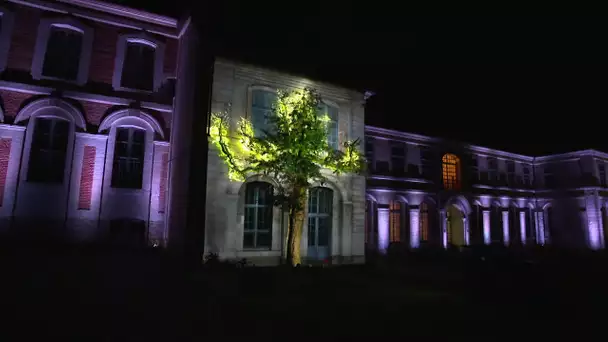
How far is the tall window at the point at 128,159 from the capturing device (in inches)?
602

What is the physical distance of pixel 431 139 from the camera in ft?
98.1

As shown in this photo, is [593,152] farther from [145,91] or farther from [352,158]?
[145,91]

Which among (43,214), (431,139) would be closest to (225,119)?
(43,214)

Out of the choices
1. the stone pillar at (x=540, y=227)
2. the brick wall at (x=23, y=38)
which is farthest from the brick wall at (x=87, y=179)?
the stone pillar at (x=540, y=227)

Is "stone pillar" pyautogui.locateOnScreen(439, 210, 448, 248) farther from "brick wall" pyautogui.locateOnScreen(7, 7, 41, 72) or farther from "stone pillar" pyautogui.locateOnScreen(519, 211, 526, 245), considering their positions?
"brick wall" pyautogui.locateOnScreen(7, 7, 41, 72)

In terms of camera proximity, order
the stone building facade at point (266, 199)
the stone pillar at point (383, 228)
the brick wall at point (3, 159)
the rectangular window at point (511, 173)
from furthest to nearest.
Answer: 1. the rectangular window at point (511, 173)
2. the stone pillar at point (383, 228)
3. the stone building facade at point (266, 199)
4. the brick wall at point (3, 159)

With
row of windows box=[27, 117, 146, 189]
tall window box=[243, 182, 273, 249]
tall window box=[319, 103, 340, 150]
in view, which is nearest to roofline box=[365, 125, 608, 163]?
tall window box=[319, 103, 340, 150]

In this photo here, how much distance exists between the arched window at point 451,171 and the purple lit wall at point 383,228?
7.29 m

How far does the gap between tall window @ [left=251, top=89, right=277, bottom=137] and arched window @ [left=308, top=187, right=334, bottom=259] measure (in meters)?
3.74

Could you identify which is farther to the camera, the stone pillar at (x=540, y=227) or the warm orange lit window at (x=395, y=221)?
the stone pillar at (x=540, y=227)

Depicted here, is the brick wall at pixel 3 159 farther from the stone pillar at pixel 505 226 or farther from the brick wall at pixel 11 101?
the stone pillar at pixel 505 226

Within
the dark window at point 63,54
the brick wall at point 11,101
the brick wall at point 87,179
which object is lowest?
the brick wall at point 87,179

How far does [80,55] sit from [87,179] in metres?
5.09

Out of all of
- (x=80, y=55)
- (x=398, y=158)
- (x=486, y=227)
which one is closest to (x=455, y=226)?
(x=486, y=227)
